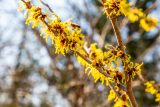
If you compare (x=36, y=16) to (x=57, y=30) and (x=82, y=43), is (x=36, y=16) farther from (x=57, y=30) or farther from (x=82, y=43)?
(x=82, y=43)

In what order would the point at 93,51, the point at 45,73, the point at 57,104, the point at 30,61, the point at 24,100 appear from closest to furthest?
the point at 93,51
the point at 57,104
the point at 45,73
the point at 30,61
the point at 24,100

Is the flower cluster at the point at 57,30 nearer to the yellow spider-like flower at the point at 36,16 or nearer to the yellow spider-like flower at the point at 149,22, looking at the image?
the yellow spider-like flower at the point at 36,16

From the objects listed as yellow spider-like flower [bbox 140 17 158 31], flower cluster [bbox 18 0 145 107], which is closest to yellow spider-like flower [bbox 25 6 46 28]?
flower cluster [bbox 18 0 145 107]

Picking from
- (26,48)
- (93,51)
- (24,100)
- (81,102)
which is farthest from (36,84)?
(93,51)

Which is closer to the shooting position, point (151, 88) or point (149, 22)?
point (149, 22)

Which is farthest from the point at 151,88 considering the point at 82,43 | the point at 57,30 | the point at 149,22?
the point at 57,30


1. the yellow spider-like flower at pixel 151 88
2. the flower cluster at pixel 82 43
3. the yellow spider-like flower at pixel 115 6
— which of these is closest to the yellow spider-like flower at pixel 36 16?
the flower cluster at pixel 82 43

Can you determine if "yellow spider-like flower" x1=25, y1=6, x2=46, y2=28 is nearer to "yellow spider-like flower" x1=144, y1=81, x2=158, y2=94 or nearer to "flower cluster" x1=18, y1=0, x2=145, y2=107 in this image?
"flower cluster" x1=18, y1=0, x2=145, y2=107

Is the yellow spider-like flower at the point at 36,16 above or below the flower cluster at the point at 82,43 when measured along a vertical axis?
above

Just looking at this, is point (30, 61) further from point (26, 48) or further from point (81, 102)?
point (81, 102)

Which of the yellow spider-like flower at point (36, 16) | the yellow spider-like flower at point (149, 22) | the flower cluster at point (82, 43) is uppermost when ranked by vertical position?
the yellow spider-like flower at point (149, 22)

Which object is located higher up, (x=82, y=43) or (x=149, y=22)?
(x=149, y=22)
